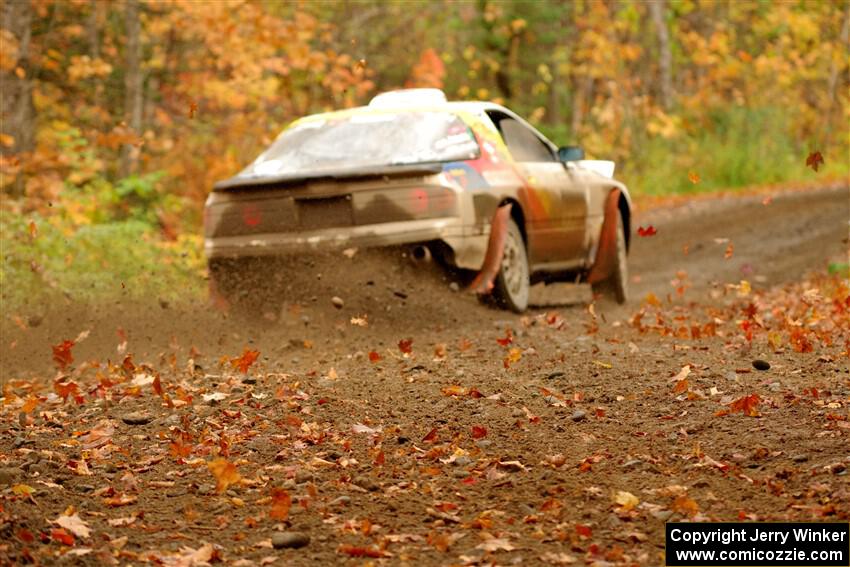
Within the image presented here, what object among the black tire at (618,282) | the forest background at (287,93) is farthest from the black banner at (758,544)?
the black tire at (618,282)

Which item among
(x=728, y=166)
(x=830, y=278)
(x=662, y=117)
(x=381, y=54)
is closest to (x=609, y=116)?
(x=662, y=117)

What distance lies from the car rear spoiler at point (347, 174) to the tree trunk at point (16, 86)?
5.95m

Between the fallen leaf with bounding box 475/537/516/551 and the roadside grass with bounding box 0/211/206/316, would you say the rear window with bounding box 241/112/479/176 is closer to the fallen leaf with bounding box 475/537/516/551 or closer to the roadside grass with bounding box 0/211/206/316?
the roadside grass with bounding box 0/211/206/316

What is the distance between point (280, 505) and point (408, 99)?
5.96 metres

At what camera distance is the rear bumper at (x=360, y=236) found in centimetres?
932

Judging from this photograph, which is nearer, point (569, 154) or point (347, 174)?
point (347, 174)

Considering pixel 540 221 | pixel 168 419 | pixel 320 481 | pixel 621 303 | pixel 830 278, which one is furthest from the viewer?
pixel 830 278

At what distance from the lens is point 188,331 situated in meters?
9.83

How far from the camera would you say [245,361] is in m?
8.38

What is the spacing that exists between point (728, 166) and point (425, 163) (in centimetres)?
1801

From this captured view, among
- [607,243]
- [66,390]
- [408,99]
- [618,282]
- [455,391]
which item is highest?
[408,99]

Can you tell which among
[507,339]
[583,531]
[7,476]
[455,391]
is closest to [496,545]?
[583,531]

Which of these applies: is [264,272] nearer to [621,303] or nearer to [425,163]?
[425,163]

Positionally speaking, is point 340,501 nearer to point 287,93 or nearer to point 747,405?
point 747,405
